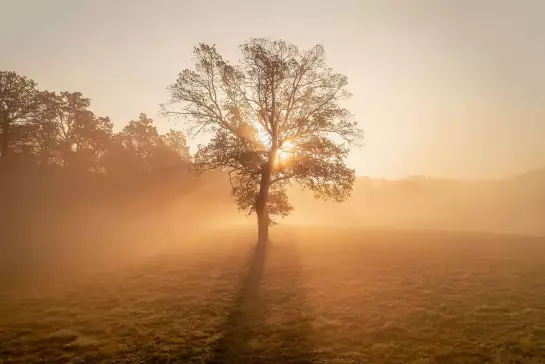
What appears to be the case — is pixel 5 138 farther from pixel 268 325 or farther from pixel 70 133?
pixel 268 325

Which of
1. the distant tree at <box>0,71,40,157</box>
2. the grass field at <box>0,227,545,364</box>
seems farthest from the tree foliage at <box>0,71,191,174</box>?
the grass field at <box>0,227,545,364</box>

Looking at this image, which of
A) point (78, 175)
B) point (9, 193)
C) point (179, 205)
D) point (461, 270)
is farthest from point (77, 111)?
point (461, 270)

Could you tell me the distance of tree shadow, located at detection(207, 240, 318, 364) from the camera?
9.93 m

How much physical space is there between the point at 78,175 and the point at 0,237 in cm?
1982

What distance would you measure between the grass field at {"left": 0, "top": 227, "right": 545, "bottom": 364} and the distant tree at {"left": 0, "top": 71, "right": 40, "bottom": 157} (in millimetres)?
39829

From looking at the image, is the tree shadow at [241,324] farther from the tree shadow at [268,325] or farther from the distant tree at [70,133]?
the distant tree at [70,133]

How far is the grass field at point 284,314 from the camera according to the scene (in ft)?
32.9

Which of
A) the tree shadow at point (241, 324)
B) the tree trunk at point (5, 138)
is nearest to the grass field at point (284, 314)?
the tree shadow at point (241, 324)

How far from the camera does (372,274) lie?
69.1 feet

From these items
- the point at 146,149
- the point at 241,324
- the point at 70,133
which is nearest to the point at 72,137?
the point at 70,133

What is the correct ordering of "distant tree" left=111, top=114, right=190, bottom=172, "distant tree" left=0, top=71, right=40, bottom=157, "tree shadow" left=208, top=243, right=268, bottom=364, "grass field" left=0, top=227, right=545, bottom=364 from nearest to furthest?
"tree shadow" left=208, top=243, right=268, bottom=364
"grass field" left=0, top=227, right=545, bottom=364
"distant tree" left=0, top=71, right=40, bottom=157
"distant tree" left=111, top=114, right=190, bottom=172

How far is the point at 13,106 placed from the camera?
48.5 metres

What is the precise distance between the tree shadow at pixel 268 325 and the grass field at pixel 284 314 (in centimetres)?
6

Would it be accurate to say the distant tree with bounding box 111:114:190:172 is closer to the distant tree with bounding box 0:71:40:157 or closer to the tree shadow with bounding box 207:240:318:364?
the distant tree with bounding box 0:71:40:157
